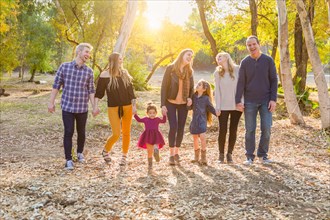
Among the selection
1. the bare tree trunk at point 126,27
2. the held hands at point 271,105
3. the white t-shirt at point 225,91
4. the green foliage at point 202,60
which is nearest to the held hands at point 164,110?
the white t-shirt at point 225,91

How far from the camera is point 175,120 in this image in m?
6.21

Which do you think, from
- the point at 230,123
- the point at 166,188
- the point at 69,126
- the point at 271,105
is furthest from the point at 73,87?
the point at 271,105

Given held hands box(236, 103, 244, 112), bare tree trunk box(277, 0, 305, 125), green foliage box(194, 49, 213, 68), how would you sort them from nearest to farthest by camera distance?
held hands box(236, 103, 244, 112), bare tree trunk box(277, 0, 305, 125), green foliage box(194, 49, 213, 68)

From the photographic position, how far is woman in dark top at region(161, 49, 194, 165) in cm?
610

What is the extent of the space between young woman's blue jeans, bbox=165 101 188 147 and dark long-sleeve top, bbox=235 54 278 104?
954 mm

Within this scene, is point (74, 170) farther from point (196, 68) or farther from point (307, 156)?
point (196, 68)

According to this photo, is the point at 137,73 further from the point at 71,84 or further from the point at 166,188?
the point at 166,188

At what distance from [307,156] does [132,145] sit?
13.9 feet

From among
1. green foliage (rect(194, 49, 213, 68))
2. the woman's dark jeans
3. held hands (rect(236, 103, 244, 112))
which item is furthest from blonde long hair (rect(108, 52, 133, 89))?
green foliage (rect(194, 49, 213, 68))

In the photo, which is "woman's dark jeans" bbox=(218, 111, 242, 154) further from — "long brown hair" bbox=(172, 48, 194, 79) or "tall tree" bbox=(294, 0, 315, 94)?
"tall tree" bbox=(294, 0, 315, 94)

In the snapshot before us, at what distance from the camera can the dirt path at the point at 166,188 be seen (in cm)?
439

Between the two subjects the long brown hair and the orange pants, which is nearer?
the long brown hair

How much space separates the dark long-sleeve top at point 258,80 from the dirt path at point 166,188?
119 centimetres

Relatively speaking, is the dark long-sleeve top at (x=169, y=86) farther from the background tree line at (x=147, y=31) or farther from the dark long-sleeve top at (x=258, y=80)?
the background tree line at (x=147, y=31)
